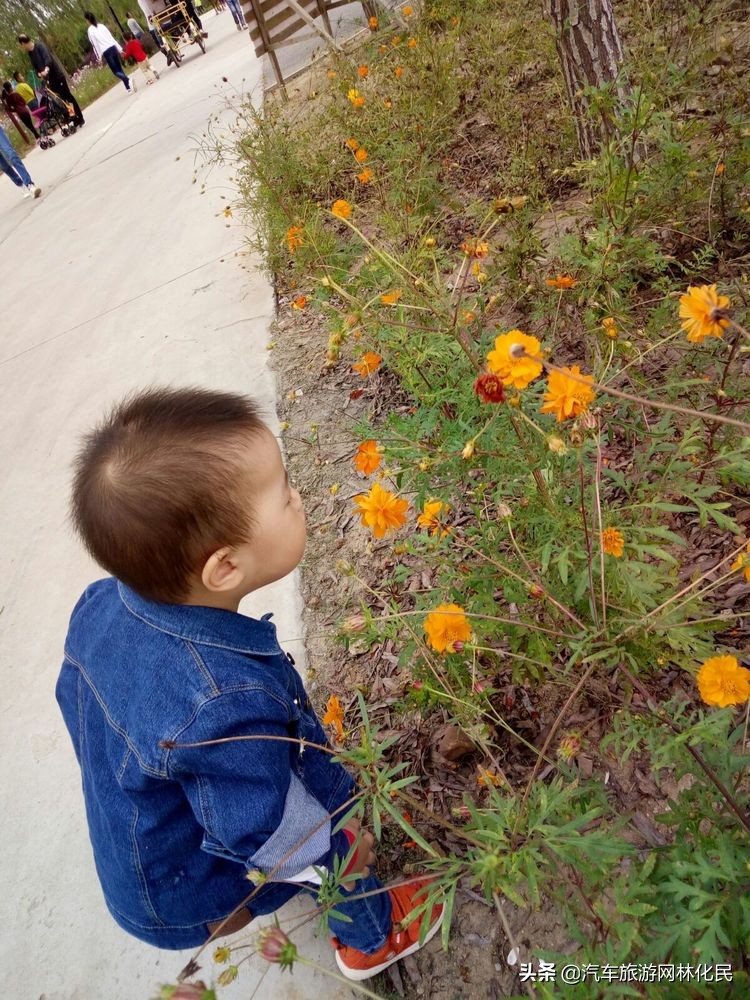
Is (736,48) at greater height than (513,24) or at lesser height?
lesser

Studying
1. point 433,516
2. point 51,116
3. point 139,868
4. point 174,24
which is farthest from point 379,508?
point 174,24

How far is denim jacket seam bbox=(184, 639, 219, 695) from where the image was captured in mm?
1192

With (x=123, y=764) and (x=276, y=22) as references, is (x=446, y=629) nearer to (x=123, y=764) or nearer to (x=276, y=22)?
(x=123, y=764)

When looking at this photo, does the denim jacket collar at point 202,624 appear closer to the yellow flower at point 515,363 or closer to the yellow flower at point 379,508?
the yellow flower at point 379,508

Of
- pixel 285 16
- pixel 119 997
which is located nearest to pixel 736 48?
pixel 119 997

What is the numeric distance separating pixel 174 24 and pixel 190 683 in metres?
17.8

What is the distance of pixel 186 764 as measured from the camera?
3.77 ft

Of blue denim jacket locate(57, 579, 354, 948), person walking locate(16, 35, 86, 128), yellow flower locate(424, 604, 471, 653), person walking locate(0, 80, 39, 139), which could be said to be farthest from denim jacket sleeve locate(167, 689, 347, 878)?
person walking locate(0, 80, 39, 139)

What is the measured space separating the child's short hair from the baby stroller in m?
14.9

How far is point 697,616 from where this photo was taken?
1624 mm

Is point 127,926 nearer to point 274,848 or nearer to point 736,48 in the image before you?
point 274,848

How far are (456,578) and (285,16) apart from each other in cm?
779

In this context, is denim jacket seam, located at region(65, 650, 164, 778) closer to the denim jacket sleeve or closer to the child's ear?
the denim jacket sleeve

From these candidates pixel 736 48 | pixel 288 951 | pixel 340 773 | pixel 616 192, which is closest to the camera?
pixel 288 951
